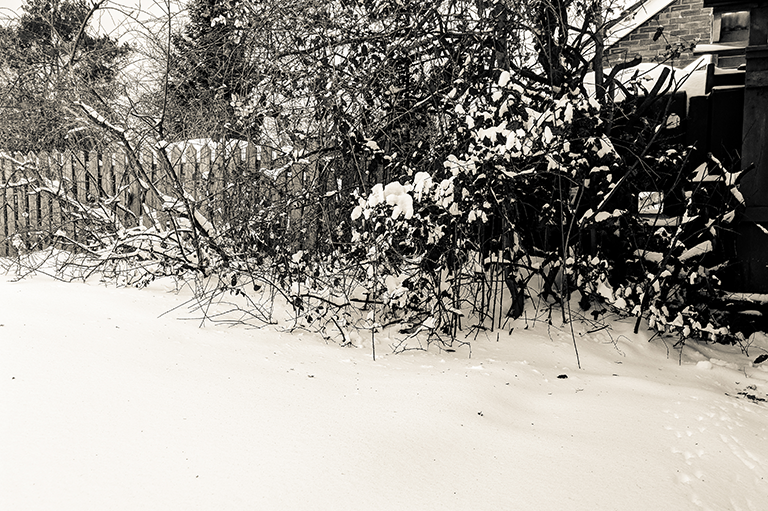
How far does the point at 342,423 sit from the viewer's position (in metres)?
2.11

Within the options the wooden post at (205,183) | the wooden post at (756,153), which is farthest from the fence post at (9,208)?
the wooden post at (756,153)

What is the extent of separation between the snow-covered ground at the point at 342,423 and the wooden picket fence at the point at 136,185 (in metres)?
1.18

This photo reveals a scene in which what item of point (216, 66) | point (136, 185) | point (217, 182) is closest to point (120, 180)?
point (136, 185)

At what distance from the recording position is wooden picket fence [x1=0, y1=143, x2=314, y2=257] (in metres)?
4.03

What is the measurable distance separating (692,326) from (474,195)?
1.52 meters

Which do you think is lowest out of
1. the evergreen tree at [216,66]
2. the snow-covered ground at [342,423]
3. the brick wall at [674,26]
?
the snow-covered ground at [342,423]

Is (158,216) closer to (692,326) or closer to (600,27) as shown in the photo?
(600,27)

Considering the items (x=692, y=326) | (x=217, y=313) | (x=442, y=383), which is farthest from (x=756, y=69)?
(x=217, y=313)

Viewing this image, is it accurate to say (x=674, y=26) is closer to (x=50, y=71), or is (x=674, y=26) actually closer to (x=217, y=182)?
(x=217, y=182)

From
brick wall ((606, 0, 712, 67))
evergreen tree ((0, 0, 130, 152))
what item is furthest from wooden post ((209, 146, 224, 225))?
brick wall ((606, 0, 712, 67))

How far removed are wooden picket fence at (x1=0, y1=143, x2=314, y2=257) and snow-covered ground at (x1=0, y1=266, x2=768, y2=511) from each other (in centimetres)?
118

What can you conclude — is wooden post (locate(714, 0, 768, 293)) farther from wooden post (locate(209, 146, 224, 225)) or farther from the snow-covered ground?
wooden post (locate(209, 146, 224, 225))

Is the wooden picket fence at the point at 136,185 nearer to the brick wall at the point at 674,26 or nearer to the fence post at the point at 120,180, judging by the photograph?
the fence post at the point at 120,180

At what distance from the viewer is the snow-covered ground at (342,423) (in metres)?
1.66
